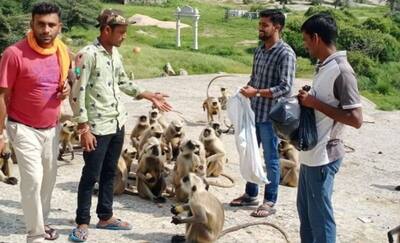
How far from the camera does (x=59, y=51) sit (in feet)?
15.2

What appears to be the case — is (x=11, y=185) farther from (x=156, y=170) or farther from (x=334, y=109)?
(x=334, y=109)

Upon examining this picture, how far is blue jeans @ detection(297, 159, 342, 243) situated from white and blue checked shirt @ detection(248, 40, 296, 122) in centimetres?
165

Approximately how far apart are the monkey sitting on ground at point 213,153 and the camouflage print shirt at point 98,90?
280 centimetres

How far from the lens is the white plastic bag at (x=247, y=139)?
586 centimetres

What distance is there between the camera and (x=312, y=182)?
3.98m

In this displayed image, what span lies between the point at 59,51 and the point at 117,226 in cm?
177

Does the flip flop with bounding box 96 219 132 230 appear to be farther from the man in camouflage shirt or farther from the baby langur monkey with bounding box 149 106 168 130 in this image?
the baby langur monkey with bounding box 149 106 168 130

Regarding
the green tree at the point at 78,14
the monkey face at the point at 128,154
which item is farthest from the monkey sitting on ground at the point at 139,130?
the green tree at the point at 78,14

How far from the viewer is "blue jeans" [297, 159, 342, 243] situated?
3945 millimetres

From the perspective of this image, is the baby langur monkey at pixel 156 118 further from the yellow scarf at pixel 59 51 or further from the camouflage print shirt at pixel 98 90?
the yellow scarf at pixel 59 51

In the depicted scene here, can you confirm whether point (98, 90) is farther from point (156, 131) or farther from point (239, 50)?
point (239, 50)

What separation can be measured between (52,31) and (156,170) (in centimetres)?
271

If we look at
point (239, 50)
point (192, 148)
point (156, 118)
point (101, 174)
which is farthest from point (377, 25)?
point (101, 174)

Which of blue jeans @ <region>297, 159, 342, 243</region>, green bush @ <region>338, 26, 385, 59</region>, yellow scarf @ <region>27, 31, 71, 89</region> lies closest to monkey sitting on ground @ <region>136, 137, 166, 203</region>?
yellow scarf @ <region>27, 31, 71, 89</region>
